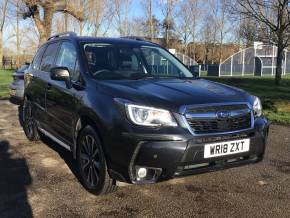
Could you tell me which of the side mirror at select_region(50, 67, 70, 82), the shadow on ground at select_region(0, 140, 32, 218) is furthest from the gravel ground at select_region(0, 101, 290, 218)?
the side mirror at select_region(50, 67, 70, 82)

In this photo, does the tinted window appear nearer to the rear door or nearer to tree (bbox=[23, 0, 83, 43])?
the rear door

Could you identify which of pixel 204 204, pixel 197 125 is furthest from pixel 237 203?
pixel 197 125

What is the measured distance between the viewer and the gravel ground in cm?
440

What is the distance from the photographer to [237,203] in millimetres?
4605

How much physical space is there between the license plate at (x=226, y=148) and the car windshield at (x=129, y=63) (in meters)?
1.46

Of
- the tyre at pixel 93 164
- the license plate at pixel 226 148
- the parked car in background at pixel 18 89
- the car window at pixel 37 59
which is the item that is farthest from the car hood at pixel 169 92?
the parked car in background at pixel 18 89

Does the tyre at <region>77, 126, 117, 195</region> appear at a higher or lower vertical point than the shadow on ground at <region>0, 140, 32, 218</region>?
higher

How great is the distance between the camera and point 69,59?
5820 mm

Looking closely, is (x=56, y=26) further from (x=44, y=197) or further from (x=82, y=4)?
(x=44, y=197)

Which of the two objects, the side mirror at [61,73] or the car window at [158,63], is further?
the car window at [158,63]

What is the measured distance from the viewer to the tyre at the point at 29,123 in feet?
24.6

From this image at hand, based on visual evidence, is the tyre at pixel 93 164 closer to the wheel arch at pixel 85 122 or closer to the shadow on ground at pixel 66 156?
the wheel arch at pixel 85 122

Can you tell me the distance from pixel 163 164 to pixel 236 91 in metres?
1.40

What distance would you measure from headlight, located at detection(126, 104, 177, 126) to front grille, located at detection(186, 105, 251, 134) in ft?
0.64
